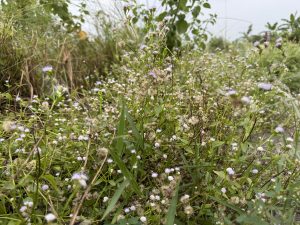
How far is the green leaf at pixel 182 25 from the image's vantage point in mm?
4066

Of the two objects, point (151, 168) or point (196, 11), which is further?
point (196, 11)

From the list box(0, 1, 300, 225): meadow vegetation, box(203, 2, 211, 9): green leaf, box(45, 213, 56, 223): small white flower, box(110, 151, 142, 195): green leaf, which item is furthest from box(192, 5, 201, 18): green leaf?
box(45, 213, 56, 223): small white flower

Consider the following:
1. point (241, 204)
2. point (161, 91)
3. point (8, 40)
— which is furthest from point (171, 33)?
point (241, 204)

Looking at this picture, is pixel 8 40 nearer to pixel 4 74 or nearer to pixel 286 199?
pixel 4 74

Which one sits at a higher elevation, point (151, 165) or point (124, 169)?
point (124, 169)

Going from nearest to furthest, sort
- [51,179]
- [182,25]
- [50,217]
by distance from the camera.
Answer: [50,217] < [51,179] < [182,25]

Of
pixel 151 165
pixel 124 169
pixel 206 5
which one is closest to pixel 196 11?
pixel 206 5

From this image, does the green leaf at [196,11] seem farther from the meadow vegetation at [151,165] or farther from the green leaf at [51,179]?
the green leaf at [51,179]

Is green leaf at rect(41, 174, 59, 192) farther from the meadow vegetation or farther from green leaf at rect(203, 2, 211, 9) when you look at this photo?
green leaf at rect(203, 2, 211, 9)

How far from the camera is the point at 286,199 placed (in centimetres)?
144

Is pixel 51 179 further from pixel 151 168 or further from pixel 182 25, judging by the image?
pixel 182 25

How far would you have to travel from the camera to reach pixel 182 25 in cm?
407

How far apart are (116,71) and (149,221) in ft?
8.04

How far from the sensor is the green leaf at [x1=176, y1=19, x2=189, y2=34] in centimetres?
407
